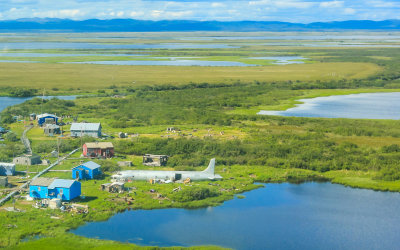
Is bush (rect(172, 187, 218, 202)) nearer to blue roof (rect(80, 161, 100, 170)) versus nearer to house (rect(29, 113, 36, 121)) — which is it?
blue roof (rect(80, 161, 100, 170))

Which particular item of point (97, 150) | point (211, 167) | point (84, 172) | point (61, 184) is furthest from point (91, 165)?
point (211, 167)

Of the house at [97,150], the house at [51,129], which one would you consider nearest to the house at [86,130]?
the house at [51,129]

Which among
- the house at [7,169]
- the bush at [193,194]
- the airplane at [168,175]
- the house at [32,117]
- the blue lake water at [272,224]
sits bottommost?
the blue lake water at [272,224]

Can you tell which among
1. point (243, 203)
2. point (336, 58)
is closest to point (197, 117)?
point (243, 203)

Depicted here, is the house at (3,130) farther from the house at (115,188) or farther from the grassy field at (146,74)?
the grassy field at (146,74)

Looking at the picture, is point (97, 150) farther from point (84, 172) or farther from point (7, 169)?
point (7, 169)

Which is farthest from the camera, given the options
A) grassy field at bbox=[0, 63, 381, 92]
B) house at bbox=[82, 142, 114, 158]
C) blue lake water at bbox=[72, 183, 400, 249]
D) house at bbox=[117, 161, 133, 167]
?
grassy field at bbox=[0, 63, 381, 92]

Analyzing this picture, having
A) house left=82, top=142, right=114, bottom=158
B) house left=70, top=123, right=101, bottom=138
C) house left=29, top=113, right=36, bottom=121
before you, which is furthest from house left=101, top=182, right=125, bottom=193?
house left=29, top=113, right=36, bottom=121

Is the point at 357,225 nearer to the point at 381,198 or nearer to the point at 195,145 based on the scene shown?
the point at 381,198
